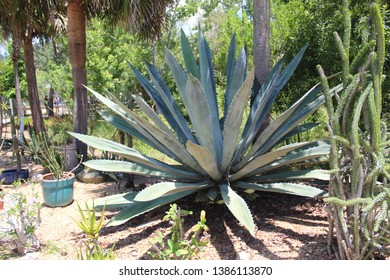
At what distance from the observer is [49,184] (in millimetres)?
4379

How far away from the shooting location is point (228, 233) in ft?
10.8

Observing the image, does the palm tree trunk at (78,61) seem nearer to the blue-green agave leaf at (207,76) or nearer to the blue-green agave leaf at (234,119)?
the blue-green agave leaf at (207,76)

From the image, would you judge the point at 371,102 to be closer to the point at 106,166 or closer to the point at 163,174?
the point at 163,174

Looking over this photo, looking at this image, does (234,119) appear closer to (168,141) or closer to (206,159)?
(206,159)

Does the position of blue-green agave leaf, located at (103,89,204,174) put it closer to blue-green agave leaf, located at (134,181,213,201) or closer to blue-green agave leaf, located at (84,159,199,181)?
blue-green agave leaf, located at (84,159,199,181)

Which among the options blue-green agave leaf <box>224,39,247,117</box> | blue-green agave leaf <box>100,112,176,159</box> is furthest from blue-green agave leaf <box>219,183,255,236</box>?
blue-green agave leaf <box>224,39,247,117</box>

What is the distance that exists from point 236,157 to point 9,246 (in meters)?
2.41

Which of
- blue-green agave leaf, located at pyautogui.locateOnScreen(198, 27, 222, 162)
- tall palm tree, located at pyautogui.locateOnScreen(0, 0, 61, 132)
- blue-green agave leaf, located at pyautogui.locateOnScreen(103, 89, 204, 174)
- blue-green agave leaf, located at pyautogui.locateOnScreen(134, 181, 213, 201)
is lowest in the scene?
blue-green agave leaf, located at pyautogui.locateOnScreen(134, 181, 213, 201)

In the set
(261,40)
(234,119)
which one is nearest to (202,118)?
(234,119)

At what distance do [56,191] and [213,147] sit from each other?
2.21 m

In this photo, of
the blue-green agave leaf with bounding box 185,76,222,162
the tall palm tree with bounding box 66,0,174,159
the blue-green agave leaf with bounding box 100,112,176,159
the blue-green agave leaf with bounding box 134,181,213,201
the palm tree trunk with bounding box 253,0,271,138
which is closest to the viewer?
the blue-green agave leaf with bounding box 134,181,213,201

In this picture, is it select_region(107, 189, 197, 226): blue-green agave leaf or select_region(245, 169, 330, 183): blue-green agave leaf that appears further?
select_region(245, 169, 330, 183): blue-green agave leaf

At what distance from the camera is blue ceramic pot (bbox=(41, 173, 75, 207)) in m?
4.39

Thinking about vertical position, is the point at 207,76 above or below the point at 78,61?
below
